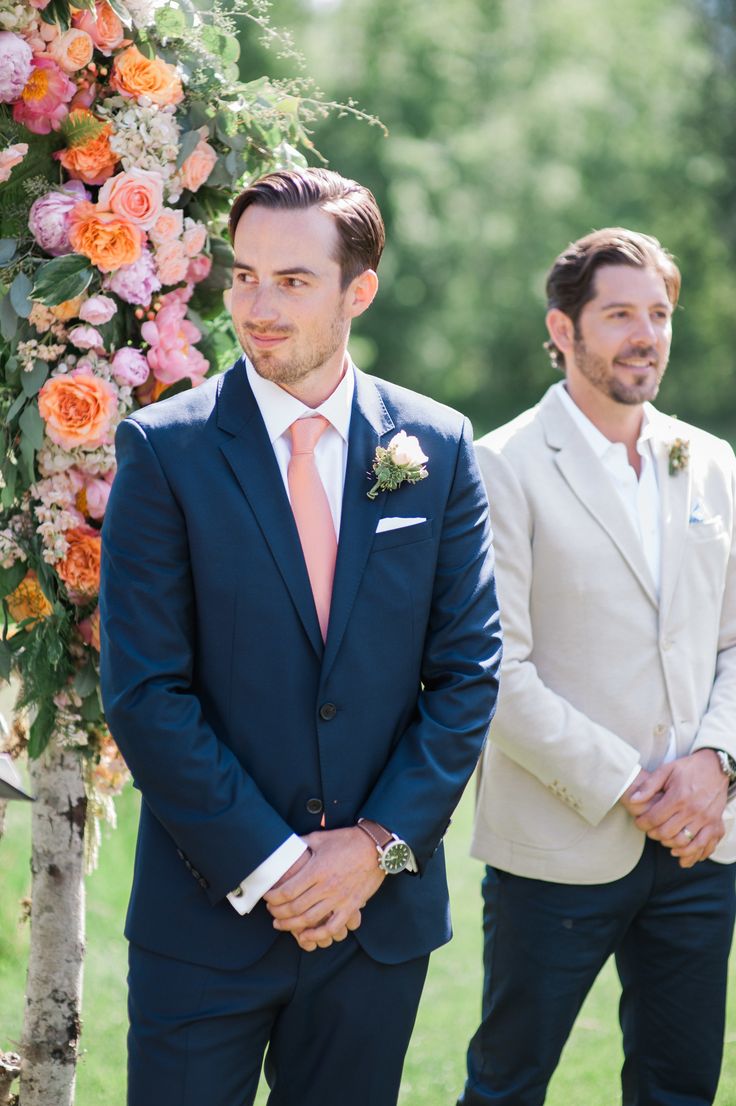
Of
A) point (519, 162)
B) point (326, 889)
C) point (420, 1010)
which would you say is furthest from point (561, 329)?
point (519, 162)

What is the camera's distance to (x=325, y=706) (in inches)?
98.8

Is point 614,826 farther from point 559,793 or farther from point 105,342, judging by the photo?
point 105,342

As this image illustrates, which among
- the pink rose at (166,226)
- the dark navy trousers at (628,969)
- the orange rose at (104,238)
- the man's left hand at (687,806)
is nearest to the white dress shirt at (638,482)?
the man's left hand at (687,806)

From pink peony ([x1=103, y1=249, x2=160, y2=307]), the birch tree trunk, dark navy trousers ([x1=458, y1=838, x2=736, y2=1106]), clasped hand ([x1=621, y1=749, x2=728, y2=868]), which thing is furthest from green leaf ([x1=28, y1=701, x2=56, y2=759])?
clasped hand ([x1=621, y1=749, x2=728, y2=868])

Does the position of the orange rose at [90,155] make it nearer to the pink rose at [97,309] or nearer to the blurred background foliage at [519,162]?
the pink rose at [97,309]

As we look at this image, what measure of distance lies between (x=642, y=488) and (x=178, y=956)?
1.76 m

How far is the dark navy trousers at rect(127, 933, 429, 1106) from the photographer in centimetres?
246

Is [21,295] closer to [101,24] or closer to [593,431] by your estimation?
[101,24]

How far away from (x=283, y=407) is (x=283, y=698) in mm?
572

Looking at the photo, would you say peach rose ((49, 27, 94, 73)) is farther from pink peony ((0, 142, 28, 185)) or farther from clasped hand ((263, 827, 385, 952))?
clasped hand ((263, 827, 385, 952))

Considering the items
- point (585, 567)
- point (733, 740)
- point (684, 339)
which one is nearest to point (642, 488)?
point (585, 567)

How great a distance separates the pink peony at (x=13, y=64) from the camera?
9.39ft

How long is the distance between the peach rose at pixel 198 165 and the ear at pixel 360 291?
65cm

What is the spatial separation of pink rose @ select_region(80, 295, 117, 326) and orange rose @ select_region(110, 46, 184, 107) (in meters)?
0.47
